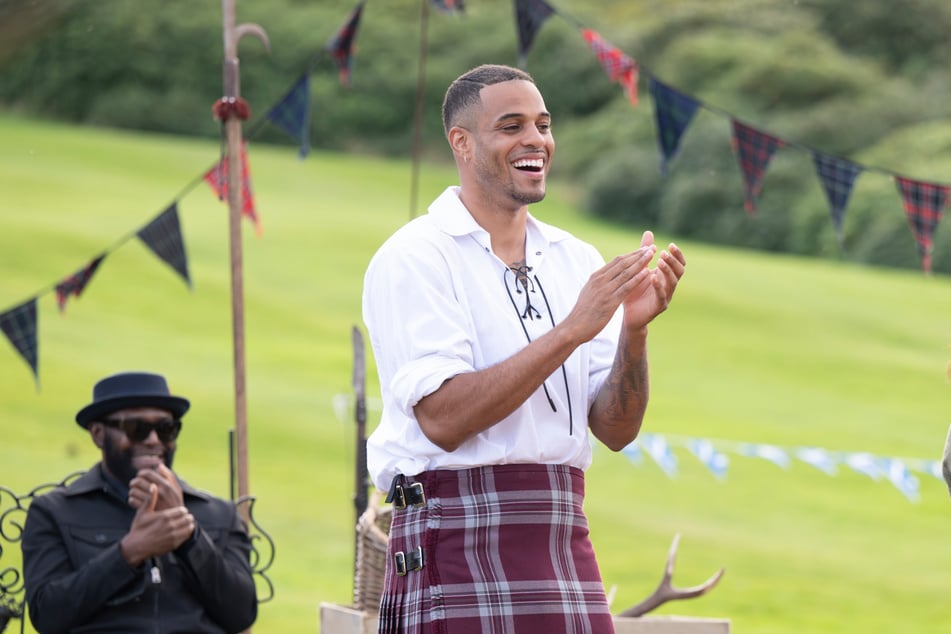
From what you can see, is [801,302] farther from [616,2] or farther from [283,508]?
[616,2]

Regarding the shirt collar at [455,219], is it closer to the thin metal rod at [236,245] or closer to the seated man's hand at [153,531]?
the seated man's hand at [153,531]

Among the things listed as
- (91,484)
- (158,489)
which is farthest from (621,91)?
(158,489)

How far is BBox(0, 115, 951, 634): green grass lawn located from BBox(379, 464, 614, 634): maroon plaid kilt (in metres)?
3.87

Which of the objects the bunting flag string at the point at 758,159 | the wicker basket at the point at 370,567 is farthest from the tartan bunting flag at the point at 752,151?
the wicker basket at the point at 370,567

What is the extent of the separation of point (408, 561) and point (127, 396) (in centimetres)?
162

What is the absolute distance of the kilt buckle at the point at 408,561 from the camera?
275 cm

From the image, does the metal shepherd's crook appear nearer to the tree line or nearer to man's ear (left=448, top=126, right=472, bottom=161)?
man's ear (left=448, top=126, right=472, bottom=161)

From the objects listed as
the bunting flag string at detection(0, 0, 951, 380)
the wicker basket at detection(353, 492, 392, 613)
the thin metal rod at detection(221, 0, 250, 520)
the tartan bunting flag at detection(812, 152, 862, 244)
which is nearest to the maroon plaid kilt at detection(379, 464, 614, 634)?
the wicker basket at detection(353, 492, 392, 613)

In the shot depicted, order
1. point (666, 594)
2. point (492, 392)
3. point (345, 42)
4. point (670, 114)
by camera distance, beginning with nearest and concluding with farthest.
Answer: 1. point (492, 392)
2. point (666, 594)
3. point (670, 114)
4. point (345, 42)

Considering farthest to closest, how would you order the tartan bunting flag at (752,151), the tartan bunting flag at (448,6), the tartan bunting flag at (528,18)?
the tartan bunting flag at (528,18) → the tartan bunting flag at (448,6) → the tartan bunting flag at (752,151)

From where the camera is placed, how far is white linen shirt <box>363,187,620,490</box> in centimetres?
270

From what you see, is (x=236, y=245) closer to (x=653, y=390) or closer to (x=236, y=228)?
(x=236, y=228)

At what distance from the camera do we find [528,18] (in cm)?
696

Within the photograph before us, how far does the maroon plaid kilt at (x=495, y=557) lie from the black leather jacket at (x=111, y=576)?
1.36 meters
